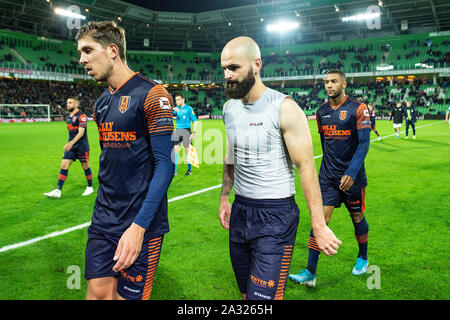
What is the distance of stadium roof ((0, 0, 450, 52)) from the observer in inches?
1785

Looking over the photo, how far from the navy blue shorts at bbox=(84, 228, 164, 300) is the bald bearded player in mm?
618

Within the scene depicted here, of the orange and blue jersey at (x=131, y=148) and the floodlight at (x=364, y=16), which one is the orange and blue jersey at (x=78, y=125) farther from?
the floodlight at (x=364, y=16)

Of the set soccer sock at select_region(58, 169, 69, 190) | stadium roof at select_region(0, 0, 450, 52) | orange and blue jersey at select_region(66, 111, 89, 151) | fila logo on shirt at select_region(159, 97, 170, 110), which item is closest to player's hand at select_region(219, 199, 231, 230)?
fila logo on shirt at select_region(159, 97, 170, 110)

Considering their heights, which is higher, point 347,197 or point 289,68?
point 289,68

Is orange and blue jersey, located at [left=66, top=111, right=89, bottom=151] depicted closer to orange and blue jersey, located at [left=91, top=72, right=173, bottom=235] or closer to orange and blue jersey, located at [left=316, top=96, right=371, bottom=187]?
orange and blue jersey, located at [left=316, top=96, right=371, bottom=187]

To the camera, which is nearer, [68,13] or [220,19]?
[68,13]

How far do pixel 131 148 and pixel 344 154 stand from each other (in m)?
2.87

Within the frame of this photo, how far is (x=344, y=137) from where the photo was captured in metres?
4.28

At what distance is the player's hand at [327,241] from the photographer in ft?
7.13

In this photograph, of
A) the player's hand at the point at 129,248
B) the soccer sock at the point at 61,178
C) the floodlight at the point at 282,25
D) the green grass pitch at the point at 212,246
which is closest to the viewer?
the player's hand at the point at 129,248

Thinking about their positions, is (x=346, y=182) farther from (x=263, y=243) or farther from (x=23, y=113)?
(x=23, y=113)

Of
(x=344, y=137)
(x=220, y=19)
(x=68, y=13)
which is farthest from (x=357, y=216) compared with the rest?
(x=220, y=19)

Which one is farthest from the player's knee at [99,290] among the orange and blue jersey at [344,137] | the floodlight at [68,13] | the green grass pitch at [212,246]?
the floodlight at [68,13]
